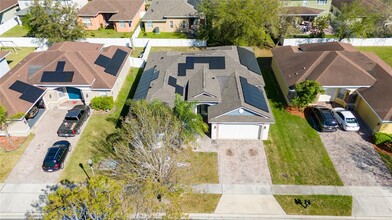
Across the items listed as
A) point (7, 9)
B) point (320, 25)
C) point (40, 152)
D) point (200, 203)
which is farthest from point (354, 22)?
point (7, 9)

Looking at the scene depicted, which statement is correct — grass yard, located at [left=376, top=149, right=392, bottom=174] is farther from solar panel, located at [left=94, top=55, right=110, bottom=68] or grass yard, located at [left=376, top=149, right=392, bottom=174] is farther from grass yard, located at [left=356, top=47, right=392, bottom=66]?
solar panel, located at [left=94, top=55, right=110, bottom=68]

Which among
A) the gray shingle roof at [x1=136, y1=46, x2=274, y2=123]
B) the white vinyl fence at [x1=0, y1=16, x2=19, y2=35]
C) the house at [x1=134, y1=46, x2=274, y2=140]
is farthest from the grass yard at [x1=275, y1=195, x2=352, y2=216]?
the white vinyl fence at [x1=0, y1=16, x2=19, y2=35]

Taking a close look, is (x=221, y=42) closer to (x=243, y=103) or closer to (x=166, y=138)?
(x=243, y=103)

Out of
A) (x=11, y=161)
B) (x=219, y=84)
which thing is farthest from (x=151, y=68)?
(x=11, y=161)

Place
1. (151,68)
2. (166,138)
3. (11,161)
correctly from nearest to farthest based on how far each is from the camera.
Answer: (166,138) → (11,161) → (151,68)

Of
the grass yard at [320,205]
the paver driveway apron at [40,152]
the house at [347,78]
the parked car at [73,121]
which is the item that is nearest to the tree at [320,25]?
the house at [347,78]

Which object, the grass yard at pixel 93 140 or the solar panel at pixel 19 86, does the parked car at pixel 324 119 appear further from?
the solar panel at pixel 19 86
